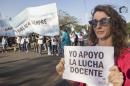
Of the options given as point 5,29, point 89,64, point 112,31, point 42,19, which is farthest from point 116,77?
point 5,29

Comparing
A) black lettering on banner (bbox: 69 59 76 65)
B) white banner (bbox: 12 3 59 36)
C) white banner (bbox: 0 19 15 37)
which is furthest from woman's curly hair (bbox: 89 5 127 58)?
white banner (bbox: 0 19 15 37)

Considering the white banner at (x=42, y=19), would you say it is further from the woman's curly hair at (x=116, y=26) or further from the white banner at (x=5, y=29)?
the white banner at (x=5, y=29)

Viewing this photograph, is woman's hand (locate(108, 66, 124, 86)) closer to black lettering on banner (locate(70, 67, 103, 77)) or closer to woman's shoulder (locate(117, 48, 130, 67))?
woman's shoulder (locate(117, 48, 130, 67))

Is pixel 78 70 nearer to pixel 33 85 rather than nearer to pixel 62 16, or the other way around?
pixel 33 85

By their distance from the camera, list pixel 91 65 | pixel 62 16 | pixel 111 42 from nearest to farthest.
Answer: pixel 111 42
pixel 91 65
pixel 62 16

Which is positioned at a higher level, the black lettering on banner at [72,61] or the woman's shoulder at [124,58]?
the woman's shoulder at [124,58]

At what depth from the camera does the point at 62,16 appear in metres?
96.6

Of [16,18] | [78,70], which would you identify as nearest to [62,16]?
[16,18]

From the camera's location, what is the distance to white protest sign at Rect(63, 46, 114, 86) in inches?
130

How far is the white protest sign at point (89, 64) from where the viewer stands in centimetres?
330

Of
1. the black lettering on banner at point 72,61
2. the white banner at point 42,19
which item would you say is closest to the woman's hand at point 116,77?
the black lettering on banner at point 72,61

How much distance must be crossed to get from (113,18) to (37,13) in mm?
10924

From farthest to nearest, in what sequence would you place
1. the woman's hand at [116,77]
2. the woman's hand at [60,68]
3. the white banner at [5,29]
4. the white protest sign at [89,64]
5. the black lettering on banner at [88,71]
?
the white banner at [5,29] → the woman's hand at [60,68] → the black lettering on banner at [88,71] → the white protest sign at [89,64] → the woman's hand at [116,77]

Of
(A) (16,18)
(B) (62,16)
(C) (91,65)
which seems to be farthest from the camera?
(B) (62,16)
